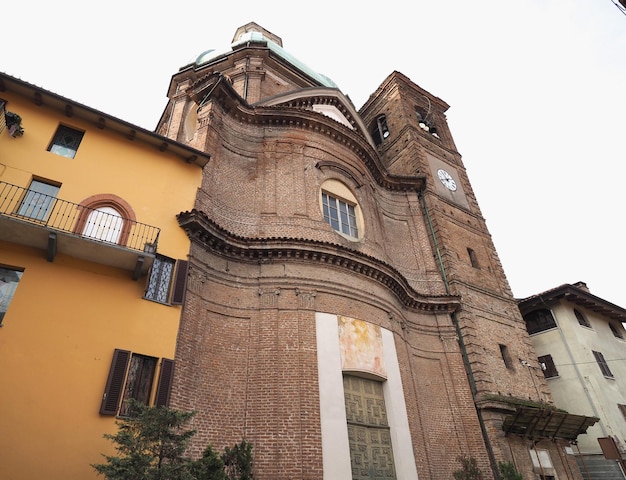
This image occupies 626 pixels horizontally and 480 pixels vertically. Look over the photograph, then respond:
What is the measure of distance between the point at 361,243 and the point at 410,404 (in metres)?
5.81

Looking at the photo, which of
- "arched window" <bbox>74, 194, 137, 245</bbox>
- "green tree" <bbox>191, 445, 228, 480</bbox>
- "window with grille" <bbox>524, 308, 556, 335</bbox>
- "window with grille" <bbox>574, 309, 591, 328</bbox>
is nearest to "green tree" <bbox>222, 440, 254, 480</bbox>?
"green tree" <bbox>191, 445, 228, 480</bbox>

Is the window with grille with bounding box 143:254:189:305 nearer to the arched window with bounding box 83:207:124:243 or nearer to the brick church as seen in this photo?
the brick church

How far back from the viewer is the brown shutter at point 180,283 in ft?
Answer: 33.3

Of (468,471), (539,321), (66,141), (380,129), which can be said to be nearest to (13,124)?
(66,141)

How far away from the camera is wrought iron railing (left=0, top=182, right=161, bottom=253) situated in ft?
29.6

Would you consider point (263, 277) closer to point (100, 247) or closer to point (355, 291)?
point (355, 291)

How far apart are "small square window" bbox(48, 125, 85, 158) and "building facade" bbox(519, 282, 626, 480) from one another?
72.3ft

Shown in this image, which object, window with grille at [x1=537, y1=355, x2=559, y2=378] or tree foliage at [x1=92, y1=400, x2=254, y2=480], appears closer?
tree foliage at [x1=92, y1=400, x2=254, y2=480]

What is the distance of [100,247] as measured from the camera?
896 centimetres

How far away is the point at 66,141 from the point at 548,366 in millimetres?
23632

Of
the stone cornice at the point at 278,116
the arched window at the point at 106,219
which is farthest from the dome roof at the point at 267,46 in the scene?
the arched window at the point at 106,219

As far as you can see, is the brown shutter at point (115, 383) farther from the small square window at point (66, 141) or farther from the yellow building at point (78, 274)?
the small square window at point (66, 141)

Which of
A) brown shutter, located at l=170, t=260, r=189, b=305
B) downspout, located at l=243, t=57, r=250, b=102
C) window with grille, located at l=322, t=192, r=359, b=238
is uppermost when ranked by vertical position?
downspout, located at l=243, t=57, r=250, b=102

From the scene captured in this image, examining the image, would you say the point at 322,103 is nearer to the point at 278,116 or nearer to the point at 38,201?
the point at 278,116
